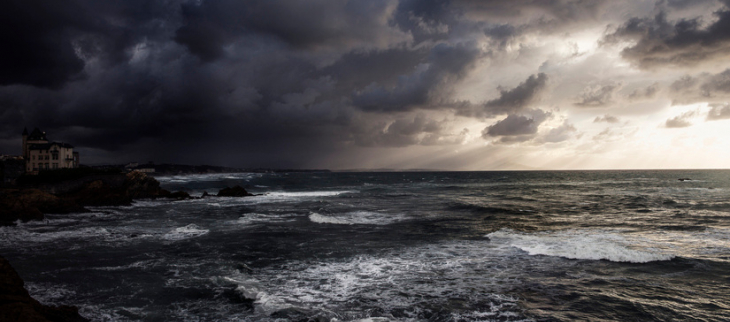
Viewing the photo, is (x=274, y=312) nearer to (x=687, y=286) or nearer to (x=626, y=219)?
(x=687, y=286)

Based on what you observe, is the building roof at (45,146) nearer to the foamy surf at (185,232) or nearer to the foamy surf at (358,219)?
the foamy surf at (185,232)

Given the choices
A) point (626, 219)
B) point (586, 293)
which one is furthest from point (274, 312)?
point (626, 219)

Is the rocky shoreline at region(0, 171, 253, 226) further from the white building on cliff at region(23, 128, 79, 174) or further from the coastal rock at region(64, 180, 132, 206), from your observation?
the white building on cliff at region(23, 128, 79, 174)

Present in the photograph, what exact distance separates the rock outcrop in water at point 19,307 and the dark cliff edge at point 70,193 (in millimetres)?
19805

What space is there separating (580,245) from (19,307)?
17.8m

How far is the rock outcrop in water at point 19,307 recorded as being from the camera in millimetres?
5641

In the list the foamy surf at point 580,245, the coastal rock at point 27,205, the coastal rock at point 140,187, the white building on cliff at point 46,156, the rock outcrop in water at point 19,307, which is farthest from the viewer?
the white building on cliff at point 46,156

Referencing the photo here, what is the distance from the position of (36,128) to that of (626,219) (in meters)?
86.2

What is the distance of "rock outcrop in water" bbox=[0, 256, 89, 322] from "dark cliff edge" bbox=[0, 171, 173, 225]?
19805 millimetres

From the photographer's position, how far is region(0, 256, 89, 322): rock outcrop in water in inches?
222

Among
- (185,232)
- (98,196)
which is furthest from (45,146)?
(185,232)

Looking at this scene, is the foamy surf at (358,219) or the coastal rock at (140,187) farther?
the coastal rock at (140,187)

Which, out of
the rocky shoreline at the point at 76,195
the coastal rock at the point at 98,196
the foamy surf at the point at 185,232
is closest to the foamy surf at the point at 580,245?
the foamy surf at the point at 185,232

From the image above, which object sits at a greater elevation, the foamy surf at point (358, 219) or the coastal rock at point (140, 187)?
the coastal rock at point (140, 187)
